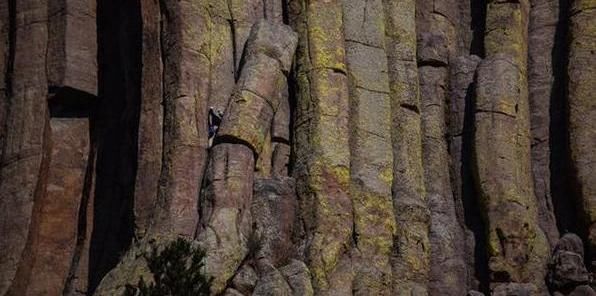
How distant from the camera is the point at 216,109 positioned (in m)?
20.4

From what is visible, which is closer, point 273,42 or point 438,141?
point 273,42

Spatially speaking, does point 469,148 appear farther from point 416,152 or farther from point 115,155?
point 115,155

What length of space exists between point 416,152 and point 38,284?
20.7 feet

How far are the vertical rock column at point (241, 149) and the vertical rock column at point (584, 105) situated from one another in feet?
16.9

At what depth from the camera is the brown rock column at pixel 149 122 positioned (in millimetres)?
20000

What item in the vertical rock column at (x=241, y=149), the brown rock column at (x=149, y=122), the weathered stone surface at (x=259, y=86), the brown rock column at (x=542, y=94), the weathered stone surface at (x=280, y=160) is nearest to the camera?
the vertical rock column at (x=241, y=149)

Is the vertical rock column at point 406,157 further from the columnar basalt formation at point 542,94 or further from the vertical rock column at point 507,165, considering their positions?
the columnar basalt formation at point 542,94

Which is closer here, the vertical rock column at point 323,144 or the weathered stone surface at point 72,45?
the vertical rock column at point 323,144

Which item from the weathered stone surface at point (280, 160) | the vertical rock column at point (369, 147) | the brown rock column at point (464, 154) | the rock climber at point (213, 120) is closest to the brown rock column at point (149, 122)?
the rock climber at point (213, 120)

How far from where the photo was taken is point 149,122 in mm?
20469

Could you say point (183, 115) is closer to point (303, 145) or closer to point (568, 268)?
point (303, 145)

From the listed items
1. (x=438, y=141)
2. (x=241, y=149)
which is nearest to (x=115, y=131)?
(x=241, y=149)

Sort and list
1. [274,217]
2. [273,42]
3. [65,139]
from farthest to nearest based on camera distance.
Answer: [65,139]
[273,42]
[274,217]

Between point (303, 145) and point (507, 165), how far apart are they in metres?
3.67
